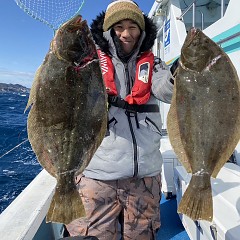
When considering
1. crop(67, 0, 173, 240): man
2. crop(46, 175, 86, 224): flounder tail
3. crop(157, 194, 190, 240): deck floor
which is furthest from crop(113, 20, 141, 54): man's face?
crop(157, 194, 190, 240): deck floor

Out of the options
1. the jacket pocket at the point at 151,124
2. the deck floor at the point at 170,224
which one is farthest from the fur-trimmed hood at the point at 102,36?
the deck floor at the point at 170,224

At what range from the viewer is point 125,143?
8.46ft

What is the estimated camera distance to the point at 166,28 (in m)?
8.36

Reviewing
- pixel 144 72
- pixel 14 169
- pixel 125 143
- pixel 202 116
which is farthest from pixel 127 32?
pixel 14 169

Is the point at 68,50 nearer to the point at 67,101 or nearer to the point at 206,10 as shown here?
the point at 67,101

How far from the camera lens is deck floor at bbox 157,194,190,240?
4223 millimetres

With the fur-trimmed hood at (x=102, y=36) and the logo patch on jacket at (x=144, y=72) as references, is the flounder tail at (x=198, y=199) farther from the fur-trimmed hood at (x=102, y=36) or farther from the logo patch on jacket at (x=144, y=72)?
the fur-trimmed hood at (x=102, y=36)

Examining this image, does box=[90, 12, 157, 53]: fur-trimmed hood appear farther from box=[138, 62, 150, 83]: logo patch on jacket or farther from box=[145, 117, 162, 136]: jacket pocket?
box=[145, 117, 162, 136]: jacket pocket

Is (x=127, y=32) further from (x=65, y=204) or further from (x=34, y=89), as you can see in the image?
(x=65, y=204)

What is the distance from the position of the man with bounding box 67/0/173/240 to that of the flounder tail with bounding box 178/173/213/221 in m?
0.69

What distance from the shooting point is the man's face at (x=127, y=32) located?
2.60 meters

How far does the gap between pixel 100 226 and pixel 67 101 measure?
49.8 inches

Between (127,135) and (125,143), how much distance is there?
0.07 m

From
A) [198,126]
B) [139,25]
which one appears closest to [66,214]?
[198,126]
